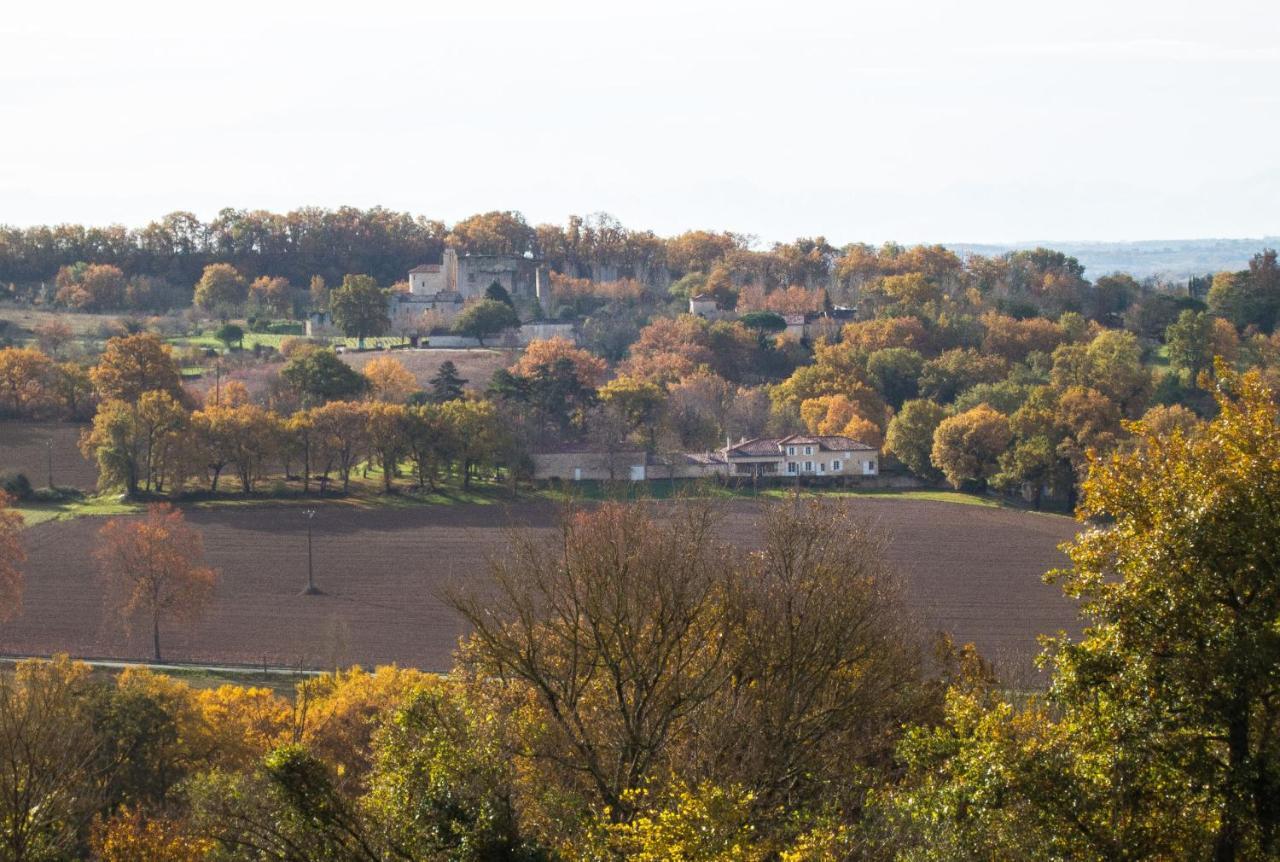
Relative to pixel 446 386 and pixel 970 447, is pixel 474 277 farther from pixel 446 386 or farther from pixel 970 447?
pixel 970 447

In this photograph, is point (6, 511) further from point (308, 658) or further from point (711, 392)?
point (711, 392)

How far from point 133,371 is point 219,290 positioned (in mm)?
32584

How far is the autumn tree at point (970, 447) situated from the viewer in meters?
56.8

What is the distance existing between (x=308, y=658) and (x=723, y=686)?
66.6ft

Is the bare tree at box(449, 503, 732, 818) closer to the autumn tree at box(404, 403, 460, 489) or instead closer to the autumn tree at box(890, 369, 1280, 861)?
the autumn tree at box(890, 369, 1280, 861)

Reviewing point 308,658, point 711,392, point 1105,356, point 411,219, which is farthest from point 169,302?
point 308,658

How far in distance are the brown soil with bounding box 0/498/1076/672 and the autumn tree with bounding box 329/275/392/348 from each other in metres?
30.7

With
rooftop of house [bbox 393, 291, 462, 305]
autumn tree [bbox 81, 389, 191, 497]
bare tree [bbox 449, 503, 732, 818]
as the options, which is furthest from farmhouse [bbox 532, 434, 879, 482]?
bare tree [bbox 449, 503, 732, 818]

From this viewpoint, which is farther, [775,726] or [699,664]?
[699,664]

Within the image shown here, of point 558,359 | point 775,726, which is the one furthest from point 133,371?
point 775,726

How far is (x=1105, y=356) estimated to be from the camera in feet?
222

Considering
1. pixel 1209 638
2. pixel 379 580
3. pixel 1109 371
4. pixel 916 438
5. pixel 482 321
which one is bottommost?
pixel 379 580

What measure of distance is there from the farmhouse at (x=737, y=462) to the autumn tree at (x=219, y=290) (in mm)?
41907

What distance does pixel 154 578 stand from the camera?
37375mm
